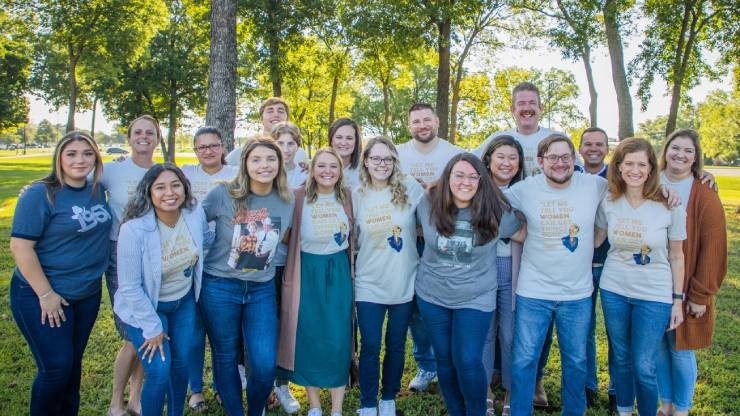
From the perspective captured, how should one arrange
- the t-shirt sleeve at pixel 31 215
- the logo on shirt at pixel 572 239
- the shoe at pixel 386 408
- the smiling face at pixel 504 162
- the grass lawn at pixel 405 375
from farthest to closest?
1. the grass lawn at pixel 405 375
2. the shoe at pixel 386 408
3. the smiling face at pixel 504 162
4. the logo on shirt at pixel 572 239
5. the t-shirt sleeve at pixel 31 215

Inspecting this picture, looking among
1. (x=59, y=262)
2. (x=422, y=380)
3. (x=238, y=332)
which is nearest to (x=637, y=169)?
(x=422, y=380)

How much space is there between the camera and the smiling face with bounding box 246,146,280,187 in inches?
150

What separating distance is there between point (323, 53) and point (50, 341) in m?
23.7

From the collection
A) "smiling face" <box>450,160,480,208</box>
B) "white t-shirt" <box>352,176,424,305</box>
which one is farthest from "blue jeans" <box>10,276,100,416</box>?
"smiling face" <box>450,160,480,208</box>

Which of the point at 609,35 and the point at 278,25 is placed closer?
the point at 609,35

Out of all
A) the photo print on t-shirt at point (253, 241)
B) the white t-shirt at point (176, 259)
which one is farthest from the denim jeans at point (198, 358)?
the photo print on t-shirt at point (253, 241)

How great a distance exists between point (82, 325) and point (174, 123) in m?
31.4

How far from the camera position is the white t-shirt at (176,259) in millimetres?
3475

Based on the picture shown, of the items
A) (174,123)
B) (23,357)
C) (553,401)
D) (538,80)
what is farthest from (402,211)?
(538,80)

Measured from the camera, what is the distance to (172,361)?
3.55m

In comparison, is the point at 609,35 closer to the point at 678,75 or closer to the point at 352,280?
the point at 678,75

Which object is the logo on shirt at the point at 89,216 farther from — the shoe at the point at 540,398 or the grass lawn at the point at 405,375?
the shoe at the point at 540,398

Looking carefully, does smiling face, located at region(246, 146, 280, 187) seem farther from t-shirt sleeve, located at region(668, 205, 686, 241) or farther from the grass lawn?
t-shirt sleeve, located at region(668, 205, 686, 241)

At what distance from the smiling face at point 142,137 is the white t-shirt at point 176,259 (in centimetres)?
115
